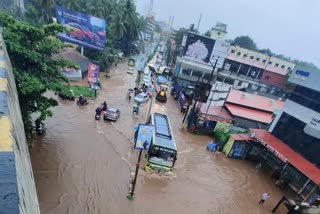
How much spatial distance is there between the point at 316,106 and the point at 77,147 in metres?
17.8

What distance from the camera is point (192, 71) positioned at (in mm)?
40156

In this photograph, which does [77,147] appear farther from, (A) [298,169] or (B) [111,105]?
(A) [298,169]

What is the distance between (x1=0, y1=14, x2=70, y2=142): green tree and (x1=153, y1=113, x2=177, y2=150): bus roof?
6.95 metres

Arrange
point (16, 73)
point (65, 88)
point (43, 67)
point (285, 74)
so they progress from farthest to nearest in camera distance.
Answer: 1. point (285, 74)
2. point (65, 88)
3. point (43, 67)
4. point (16, 73)

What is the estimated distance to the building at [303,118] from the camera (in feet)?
57.5

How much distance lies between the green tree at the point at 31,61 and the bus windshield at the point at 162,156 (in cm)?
680

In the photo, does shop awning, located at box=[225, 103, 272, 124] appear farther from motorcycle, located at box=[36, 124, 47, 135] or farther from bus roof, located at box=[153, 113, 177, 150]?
motorcycle, located at box=[36, 124, 47, 135]

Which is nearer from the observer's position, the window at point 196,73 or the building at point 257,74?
the window at point 196,73

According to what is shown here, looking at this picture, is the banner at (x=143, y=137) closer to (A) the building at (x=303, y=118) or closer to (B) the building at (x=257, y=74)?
(A) the building at (x=303, y=118)

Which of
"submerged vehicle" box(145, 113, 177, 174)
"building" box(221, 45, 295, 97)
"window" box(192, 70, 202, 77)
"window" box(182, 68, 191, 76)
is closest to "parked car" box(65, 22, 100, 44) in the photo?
"window" box(182, 68, 191, 76)

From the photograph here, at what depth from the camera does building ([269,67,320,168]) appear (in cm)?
1752

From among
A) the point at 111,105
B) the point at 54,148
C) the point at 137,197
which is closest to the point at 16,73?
the point at 54,148

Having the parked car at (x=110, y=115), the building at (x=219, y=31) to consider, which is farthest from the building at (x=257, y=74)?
the parked car at (x=110, y=115)

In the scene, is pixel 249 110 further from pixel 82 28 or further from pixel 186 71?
pixel 82 28
